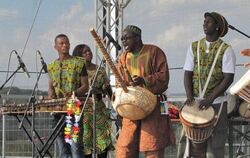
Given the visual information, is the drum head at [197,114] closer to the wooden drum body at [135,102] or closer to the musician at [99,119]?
the wooden drum body at [135,102]

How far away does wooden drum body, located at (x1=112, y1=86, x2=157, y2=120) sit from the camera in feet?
15.8

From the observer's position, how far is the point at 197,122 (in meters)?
→ 4.75

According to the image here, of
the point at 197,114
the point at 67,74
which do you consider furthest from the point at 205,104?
the point at 67,74

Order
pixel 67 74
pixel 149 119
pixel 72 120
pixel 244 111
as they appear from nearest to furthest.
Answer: pixel 149 119, pixel 72 120, pixel 67 74, pixel 244 111

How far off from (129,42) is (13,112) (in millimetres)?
2126

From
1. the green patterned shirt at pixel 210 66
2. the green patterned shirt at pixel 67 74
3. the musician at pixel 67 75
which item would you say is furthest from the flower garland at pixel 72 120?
the green patterned shirt at pixel 210 66

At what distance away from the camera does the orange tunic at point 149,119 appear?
16.2 ft

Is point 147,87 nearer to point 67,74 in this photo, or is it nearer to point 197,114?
point 197,114

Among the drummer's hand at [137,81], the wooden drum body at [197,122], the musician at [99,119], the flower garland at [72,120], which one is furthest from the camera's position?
the musician at [99,119]

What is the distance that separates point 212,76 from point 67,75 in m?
1.94

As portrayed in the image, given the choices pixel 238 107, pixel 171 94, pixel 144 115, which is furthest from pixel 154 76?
pixel 171 94

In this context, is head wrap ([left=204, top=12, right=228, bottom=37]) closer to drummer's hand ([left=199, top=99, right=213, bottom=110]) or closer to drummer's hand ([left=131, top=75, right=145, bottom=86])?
drummer's hand ([left=199, top=99, right=213, bottom=110])

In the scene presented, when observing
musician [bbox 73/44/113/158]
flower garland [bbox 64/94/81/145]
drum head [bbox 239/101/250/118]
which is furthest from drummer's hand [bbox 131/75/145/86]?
drum head [bbox 239/101/250/118]

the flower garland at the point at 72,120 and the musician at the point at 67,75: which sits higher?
the musician at the point at 67,75
